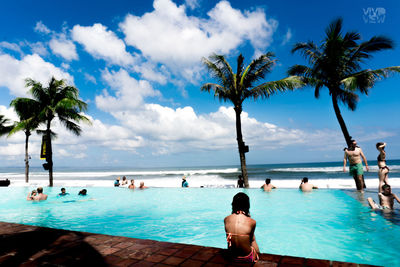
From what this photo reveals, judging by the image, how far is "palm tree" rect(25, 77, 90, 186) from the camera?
17.8 metres

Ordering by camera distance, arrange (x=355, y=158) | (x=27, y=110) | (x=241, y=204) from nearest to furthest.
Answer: (x=241, y=204) → (x=355, y=158) → (x=27, y=110)

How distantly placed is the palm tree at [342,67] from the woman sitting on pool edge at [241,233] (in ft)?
40.7

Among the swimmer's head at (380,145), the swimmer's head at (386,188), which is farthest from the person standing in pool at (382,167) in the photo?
the swimmer's head at (386,188)

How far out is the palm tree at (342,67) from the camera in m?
12.6

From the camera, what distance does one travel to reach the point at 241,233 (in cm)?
331

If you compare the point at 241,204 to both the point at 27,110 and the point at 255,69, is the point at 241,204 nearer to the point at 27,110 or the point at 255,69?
the point at 255,69

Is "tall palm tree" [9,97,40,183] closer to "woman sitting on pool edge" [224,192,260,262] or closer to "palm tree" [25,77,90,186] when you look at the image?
"palm tree" [25,77,90,186]

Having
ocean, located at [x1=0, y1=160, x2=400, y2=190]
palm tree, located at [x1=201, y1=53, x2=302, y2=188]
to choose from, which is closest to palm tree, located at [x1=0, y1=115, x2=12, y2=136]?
ocean, located at [x1=0, y1=160, x2=400, y2=190]

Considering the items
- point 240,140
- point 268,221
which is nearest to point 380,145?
Answer: point 268,221

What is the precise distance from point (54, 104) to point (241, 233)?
67.2ft

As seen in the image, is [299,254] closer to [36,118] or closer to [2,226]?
[2,226]

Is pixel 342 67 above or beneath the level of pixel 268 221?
above

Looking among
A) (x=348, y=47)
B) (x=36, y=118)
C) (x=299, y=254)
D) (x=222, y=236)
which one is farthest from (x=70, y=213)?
(x=348, y=47)

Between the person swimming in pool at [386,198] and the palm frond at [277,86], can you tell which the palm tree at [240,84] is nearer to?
the palm frond at [277,86]
